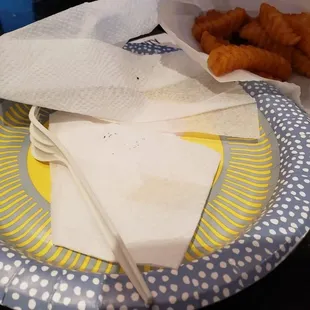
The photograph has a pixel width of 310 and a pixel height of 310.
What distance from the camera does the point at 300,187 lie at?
0.37m

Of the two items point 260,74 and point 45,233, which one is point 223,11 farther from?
point 45,233

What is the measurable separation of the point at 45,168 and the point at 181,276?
17 centimetres

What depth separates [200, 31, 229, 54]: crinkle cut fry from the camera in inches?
22.9

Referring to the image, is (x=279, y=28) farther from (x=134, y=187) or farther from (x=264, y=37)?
(x=134, y=187)

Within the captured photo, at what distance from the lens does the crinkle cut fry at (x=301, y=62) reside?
0.62 meters

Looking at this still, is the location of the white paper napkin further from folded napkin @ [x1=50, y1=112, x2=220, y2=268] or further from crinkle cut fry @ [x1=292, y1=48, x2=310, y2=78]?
folded napkin @ [x1=50, y1=112, x2=220, y2=268]

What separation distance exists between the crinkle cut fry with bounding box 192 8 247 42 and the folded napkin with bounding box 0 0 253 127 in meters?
0.10

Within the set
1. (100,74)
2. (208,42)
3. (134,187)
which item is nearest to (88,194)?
(134,187)

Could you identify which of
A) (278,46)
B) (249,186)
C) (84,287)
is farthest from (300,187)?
(278,46)

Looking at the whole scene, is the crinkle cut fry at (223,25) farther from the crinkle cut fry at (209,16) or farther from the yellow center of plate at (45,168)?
the yellow center of plate at (45,168)

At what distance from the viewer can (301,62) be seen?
2.04 feet

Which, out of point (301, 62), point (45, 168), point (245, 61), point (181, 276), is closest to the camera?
point (181, 276)

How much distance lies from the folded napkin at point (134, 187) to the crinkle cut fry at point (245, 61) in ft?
0.36

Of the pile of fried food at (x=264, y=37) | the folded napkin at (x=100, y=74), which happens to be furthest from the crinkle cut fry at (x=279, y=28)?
the folded napkin at (x=100, y=74)
